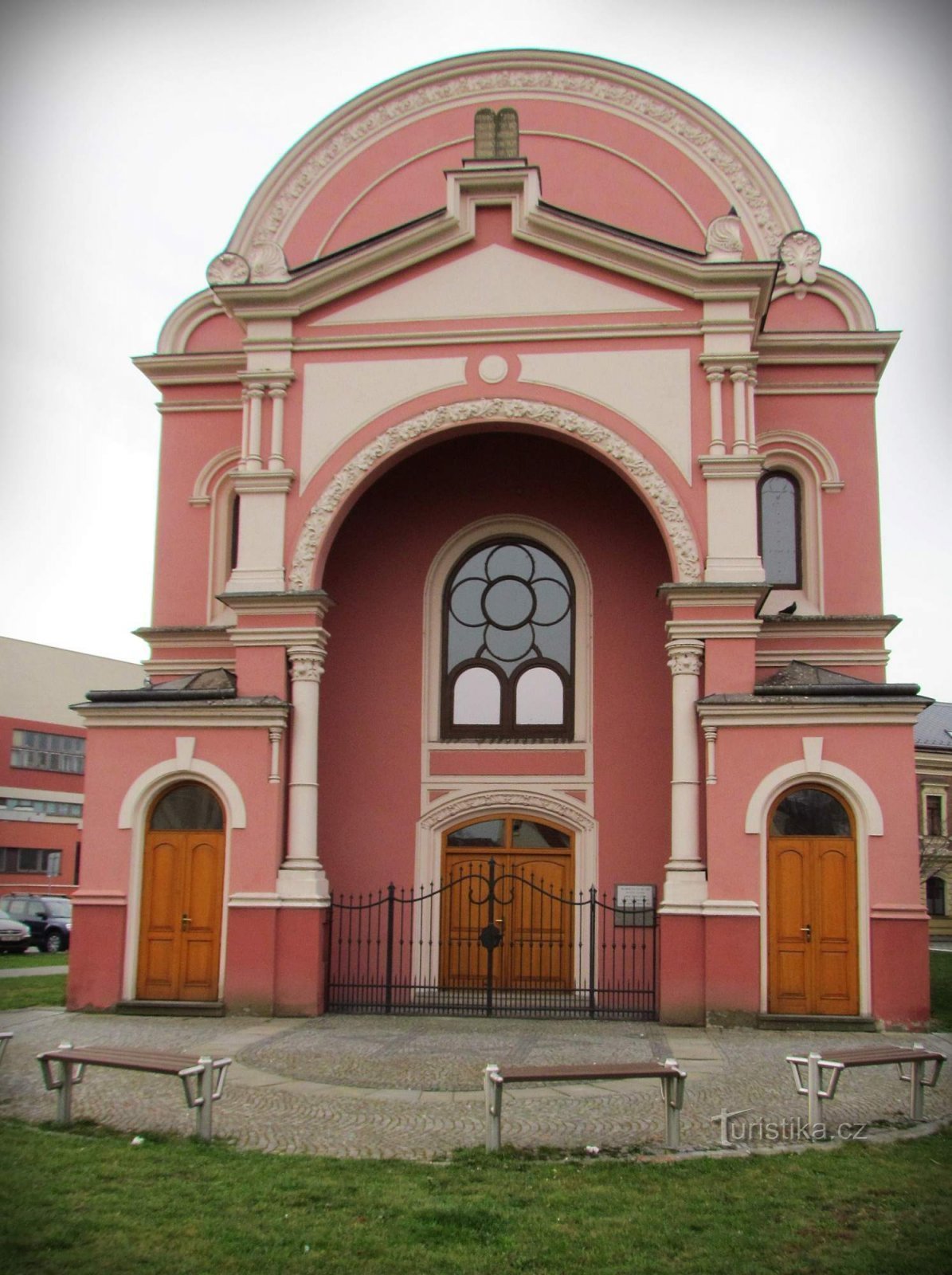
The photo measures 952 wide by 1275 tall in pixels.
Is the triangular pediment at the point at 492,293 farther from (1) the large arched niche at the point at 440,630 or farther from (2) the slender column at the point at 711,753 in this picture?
(2) the slender column at the point at 711,753

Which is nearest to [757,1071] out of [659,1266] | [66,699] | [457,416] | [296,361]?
[659,1266]

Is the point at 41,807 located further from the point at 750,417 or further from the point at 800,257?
the point at 750,417

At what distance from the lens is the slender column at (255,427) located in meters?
17.3

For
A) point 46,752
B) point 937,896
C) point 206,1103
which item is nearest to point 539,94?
point 206,1103

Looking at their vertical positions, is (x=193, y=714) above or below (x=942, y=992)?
above

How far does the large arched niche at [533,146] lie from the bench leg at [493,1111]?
14.5 meters

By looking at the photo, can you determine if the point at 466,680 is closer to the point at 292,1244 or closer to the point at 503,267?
the point at 503,267

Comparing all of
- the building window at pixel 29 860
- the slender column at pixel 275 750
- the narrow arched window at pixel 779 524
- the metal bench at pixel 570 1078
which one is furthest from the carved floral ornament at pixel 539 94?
the building window at pixel 29 860

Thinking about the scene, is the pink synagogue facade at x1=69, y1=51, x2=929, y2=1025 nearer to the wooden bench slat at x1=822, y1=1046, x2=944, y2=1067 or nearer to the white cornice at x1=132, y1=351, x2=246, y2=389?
the white cornice at x1=132, y1=351, x2=246, y2=389

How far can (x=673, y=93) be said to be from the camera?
20.3m

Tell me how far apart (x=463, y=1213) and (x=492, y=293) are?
1278 centimetres

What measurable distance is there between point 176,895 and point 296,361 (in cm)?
707

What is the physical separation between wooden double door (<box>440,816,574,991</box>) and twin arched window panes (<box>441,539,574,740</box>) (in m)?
1.47

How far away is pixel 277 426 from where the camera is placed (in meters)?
17.3
